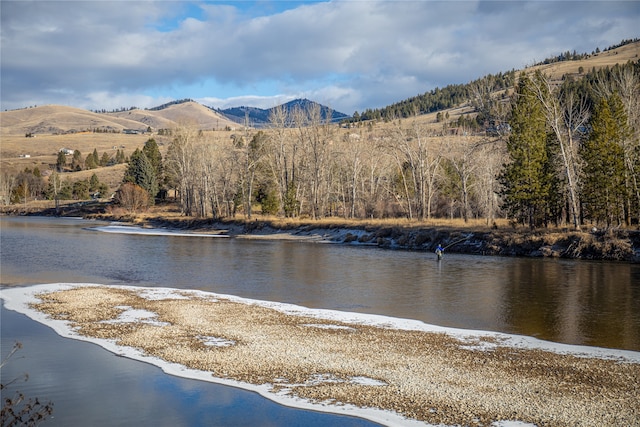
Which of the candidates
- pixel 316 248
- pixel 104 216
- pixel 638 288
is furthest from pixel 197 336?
pixel 104 216

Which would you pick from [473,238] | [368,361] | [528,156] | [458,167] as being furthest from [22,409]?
[458,167]

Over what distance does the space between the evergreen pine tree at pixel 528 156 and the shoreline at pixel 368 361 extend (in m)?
30.8

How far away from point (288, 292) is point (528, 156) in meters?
29.9

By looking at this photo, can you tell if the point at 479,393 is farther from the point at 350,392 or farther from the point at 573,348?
the point at 573,348

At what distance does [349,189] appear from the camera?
7712cm

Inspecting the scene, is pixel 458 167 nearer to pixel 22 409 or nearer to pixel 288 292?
pixel 288 292

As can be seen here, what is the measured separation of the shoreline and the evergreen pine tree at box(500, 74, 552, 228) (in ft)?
101

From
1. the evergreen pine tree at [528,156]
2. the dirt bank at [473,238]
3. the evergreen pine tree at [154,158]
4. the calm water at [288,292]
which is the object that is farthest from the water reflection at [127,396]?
the evergreen pine tree at [154,158]

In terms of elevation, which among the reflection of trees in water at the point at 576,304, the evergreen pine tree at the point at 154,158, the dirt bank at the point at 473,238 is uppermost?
the evergreen pine tree at the point at 154,158

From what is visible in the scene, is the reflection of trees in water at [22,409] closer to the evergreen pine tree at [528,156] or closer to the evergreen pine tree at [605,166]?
the evergreen pine tree at [528,156]

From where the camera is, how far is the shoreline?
9.81m

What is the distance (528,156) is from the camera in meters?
44.9

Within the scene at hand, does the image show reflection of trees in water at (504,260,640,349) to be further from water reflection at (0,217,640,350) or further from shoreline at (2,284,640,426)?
shoreline at (2,284,640,426)

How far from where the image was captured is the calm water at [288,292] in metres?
10.7
